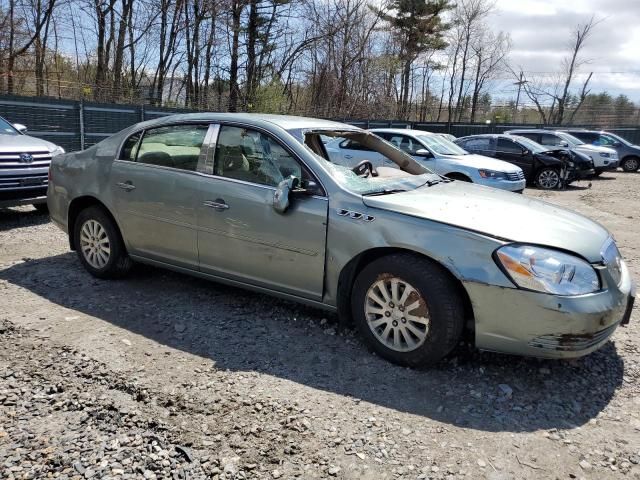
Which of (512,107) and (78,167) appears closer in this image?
(78,167)

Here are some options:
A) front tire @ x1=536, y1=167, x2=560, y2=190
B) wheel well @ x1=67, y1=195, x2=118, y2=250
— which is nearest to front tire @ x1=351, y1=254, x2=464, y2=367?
wheel well @ x1=67, y1=195, x2=118, y2=250

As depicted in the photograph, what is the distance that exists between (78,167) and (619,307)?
4.59m

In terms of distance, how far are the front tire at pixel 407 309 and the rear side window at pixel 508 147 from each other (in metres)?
12.5

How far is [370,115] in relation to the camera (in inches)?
1261

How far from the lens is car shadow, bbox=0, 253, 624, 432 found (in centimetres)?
290

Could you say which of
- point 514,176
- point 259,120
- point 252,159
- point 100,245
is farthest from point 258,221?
point 514,176

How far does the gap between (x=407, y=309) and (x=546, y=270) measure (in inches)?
33.2

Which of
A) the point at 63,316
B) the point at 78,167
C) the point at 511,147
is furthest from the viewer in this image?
the point at 511,147

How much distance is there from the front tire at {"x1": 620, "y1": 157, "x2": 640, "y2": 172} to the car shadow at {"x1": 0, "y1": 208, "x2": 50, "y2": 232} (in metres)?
21.6

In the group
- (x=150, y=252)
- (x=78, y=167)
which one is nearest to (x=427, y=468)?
(x=150, y=252)

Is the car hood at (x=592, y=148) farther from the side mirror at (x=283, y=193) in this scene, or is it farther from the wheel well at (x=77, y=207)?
the wheel well at (x=77, y=207)

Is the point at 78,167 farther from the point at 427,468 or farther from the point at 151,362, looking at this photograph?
the point at 427,468

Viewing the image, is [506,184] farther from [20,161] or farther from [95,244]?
[20,161]

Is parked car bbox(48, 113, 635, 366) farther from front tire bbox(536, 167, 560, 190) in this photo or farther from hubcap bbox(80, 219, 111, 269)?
front tire bbox(536, 167, 560, 190)
